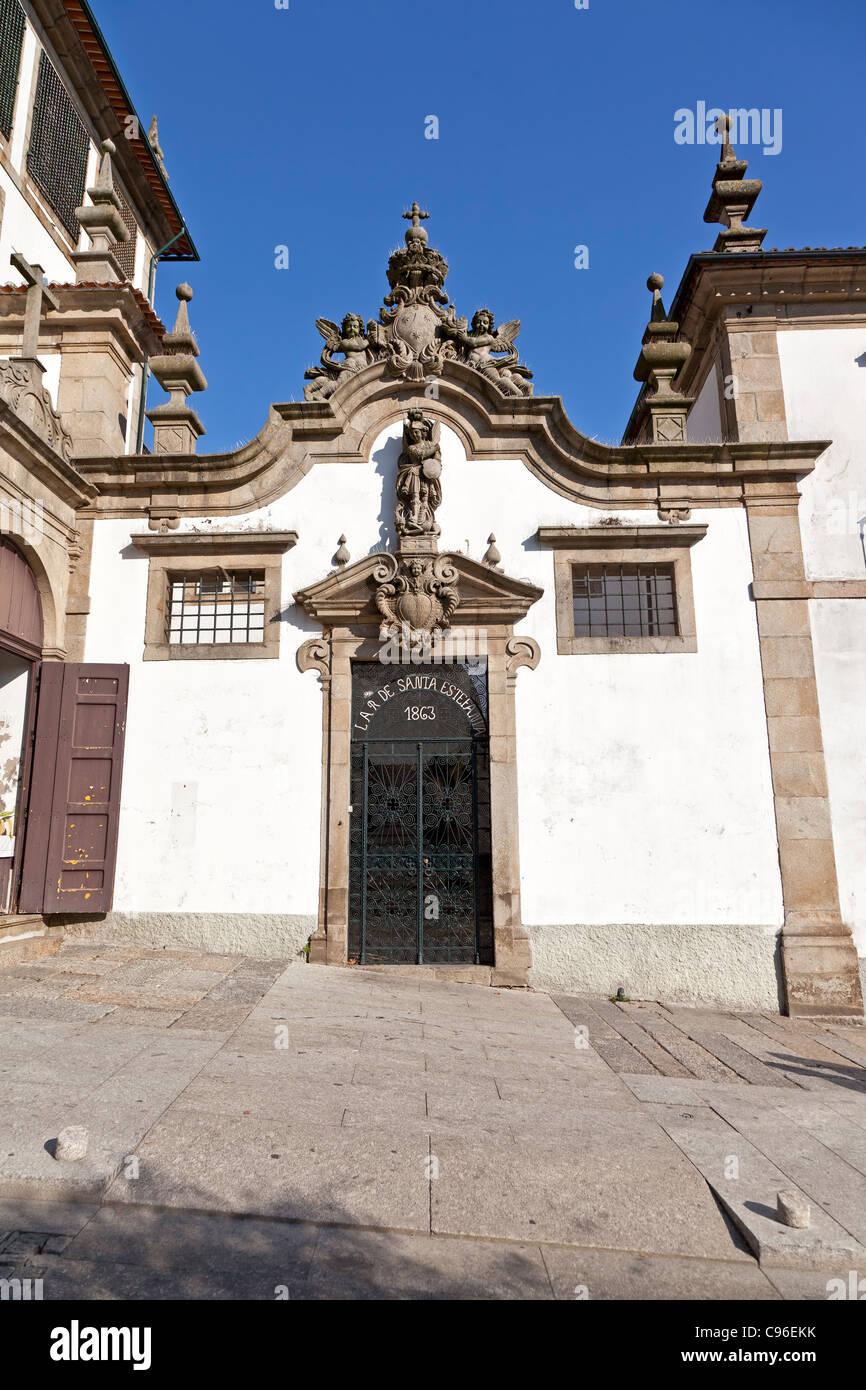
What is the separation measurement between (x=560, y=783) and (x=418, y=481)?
12.3ft

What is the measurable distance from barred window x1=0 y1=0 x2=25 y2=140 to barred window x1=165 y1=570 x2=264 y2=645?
8.56 metres

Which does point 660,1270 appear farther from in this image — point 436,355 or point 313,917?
point 436,355

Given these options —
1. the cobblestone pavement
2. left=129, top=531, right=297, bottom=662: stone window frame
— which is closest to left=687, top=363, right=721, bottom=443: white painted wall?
left=129, top=531, right=297, bottom=662: stone window frame

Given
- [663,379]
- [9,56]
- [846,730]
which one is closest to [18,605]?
[663,379]

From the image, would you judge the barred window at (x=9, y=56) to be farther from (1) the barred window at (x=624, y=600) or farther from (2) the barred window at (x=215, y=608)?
(1) the barred window at (x=624, y=600)

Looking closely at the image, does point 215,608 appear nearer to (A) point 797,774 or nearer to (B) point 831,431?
(A) point 797,774

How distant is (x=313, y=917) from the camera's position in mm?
8930

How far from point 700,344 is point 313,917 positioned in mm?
9078

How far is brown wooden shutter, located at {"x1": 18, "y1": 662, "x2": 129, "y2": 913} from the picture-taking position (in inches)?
352

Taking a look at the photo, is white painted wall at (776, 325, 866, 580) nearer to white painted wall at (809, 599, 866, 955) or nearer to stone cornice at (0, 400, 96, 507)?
white painted wall at (809, 599, 866, 955)

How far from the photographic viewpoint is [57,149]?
47.7 ft

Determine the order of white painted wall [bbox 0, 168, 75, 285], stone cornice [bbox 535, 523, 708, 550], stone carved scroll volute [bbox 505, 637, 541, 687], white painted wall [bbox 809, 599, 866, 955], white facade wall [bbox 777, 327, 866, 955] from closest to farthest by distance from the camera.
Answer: white painted wall [bbox 809, 599, 866, 955] → white facade wall [bbox 777, 327, 866, 955] → stone carved scroll volute [bbox 505, 637, 541, 687] → stone cornice [bbox 535, 523, 708, 550] → white painted wall [bbox 0, 168, 75, 285]
